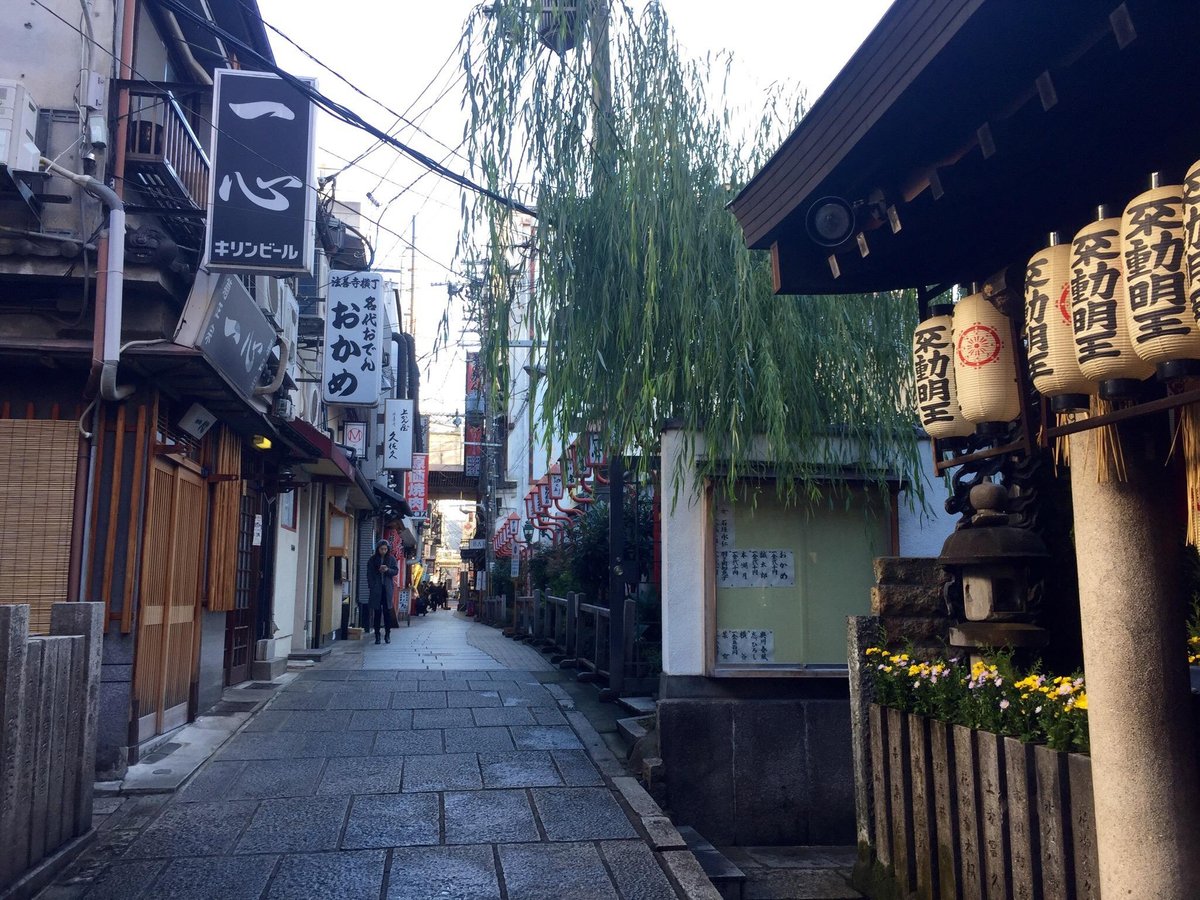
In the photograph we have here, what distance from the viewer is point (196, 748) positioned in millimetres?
9078

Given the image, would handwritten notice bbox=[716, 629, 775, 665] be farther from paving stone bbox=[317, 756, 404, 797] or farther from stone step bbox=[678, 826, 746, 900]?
paving stone bbox=[317, 756, 404, 797]

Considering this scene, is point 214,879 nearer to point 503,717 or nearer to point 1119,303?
point 503,717

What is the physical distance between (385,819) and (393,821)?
0.08 m

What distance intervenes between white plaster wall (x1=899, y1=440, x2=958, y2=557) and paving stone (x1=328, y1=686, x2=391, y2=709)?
5976 millimetres

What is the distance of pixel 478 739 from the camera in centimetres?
952

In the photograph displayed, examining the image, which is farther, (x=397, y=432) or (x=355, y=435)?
(x=397, y=432)

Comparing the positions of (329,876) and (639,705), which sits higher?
(639,705)

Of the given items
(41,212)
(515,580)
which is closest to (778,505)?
(41,212)

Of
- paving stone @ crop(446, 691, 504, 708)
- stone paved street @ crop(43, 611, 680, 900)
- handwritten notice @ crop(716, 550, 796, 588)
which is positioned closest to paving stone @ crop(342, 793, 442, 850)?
stone paved street @ crop(43, 611, 680, 900)

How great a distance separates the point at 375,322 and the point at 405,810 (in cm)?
1275

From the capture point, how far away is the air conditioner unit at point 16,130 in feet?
25.9

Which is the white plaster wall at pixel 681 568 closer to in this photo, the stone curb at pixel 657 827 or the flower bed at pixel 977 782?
the stone curb at pixel 657 827

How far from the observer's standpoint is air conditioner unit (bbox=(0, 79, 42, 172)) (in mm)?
7883

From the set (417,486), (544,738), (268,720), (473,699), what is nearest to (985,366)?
(544,738)
